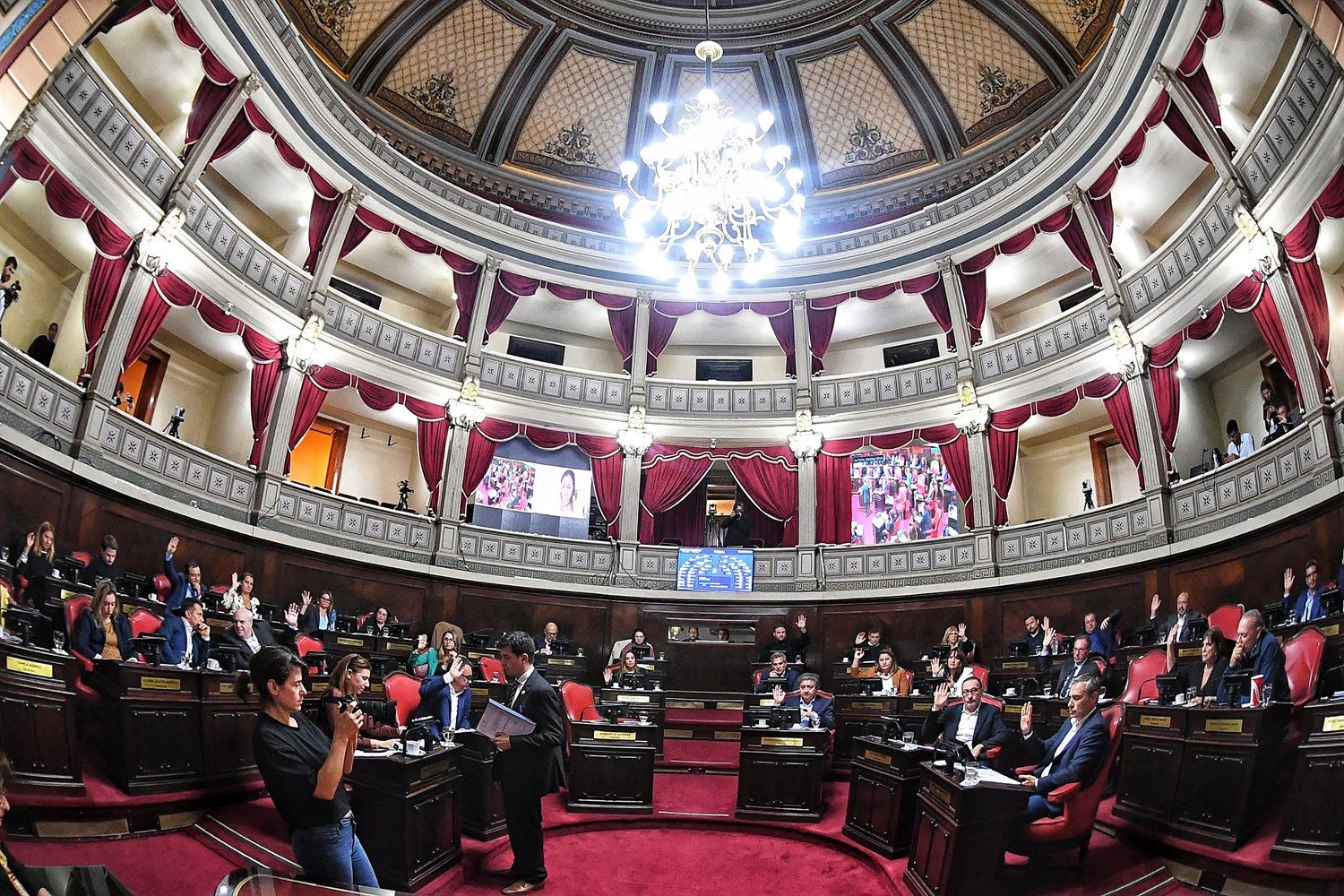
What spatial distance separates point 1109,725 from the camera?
5324 mm

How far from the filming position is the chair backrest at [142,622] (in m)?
7.90

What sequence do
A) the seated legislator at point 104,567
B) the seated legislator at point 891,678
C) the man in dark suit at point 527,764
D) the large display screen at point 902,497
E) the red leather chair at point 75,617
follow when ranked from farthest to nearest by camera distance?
1. the large display screen at point 902,497
2. the seated legislator at point 891,678
3. the seated legislator at point 104,567
4. the red leather chair at point 75,617
5. the man in dark suit at point 527,764

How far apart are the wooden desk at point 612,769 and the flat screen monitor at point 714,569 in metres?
7.40

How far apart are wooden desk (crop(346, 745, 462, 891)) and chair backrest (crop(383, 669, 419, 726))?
8.91ft

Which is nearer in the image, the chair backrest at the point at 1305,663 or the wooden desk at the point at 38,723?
the wooden desk at the point at 38,723

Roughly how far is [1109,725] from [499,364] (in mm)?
12502

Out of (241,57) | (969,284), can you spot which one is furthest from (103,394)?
(969,284)

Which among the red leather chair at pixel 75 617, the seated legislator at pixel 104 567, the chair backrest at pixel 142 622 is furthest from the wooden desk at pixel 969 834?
the seated legislator at pixel 104 567

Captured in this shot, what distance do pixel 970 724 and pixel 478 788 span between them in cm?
397

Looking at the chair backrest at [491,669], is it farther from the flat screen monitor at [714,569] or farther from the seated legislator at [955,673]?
the seated legislator at [955,673]

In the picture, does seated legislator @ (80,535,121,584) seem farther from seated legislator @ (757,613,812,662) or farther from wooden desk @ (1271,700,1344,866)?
wooden desk @ (1271,700,1344,866)

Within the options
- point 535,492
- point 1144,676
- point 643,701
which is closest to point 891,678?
point 1144,676

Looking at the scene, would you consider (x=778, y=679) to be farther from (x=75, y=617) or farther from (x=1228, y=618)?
(x=75, y=617)

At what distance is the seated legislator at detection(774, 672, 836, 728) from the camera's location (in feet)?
27.2
